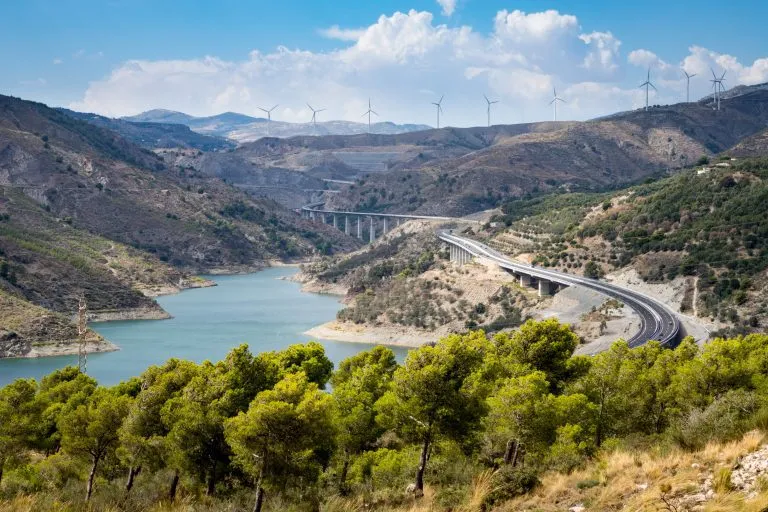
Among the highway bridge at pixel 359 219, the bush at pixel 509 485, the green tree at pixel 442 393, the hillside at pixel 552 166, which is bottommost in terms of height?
the bush at pixel 509 485

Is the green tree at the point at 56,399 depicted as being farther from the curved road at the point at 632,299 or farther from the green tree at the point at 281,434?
the curved road at the point at 632,299

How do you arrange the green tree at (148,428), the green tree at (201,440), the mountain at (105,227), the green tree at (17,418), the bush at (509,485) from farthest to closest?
the mountain at (105,227) < the green tree at (17,418) < the green tree at (148,428) < the green tree at (201,440) < the bush at (509,485)

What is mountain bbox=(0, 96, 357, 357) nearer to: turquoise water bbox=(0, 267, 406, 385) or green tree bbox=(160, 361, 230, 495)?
turquoise water bbox=(0, 267, 406, 385)

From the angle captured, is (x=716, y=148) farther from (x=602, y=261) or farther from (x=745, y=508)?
(x=745, y=508)

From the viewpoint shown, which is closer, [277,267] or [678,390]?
[678,390]

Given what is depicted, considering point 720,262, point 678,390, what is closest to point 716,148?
point 720,262

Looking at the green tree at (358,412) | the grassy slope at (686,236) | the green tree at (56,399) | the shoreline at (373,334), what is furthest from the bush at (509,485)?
the shoreline at (373,334)
